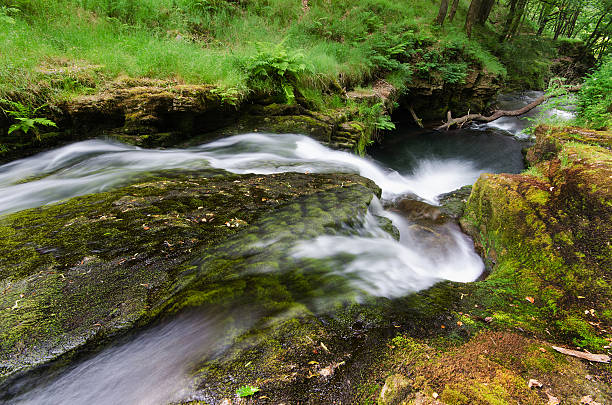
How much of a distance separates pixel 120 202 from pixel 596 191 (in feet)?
18.2

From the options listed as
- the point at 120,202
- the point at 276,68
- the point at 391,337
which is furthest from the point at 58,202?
the point at 276,68

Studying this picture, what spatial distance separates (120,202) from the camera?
3.19 metres

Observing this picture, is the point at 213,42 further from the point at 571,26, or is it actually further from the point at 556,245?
the point at 571,26

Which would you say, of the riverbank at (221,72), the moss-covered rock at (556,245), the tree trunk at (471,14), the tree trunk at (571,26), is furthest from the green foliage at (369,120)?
the tree trunk at (571,26)

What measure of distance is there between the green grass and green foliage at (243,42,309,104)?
0.66 feet

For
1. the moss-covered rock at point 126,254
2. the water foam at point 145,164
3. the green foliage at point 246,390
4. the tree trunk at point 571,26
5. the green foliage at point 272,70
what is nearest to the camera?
the green foliage at point 246,390

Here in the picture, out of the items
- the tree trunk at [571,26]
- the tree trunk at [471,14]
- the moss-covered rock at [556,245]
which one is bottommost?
the moss-covered rock at [556,245]

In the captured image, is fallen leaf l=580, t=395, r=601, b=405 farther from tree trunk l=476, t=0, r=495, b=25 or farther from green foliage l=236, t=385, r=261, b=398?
tree trunk l=476, t=0, r=495, b=25

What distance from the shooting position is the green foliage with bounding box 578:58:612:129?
5.82 m

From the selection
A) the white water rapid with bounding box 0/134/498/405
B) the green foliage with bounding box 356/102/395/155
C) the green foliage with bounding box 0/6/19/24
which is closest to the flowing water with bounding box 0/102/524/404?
the white water rapid with bounding box 0/134/498/405

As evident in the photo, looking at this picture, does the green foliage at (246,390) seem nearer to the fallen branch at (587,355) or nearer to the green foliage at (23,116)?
the fallen branch at (587,355)

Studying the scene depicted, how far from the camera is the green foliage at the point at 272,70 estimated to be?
22.1 feet

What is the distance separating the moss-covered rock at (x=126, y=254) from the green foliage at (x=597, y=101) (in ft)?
20.5

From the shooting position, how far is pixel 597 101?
6195mm
